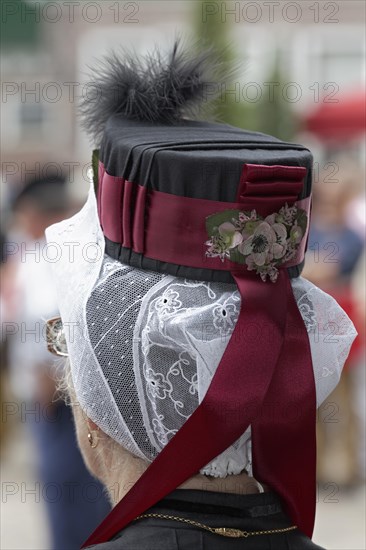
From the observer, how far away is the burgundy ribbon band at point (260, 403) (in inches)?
65.3

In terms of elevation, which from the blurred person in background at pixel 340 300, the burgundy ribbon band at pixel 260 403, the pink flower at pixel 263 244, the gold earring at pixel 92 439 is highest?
the pink flower at pixel 263 244

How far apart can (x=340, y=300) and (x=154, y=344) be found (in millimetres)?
4326

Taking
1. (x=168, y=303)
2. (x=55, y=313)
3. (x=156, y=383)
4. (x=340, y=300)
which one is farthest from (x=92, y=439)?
(x=340, y=300)

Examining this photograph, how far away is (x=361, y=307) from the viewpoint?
6.00 metres

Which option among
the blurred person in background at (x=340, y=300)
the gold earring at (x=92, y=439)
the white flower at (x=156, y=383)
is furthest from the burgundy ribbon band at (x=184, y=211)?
the blurred person in background at (x=340, y=300)

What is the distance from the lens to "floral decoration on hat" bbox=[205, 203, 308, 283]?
1.70 meters

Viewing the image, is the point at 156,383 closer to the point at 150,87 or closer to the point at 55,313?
the point at 150,87

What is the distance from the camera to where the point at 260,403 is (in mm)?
1661

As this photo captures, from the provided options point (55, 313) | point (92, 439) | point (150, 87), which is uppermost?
point (150, 87)

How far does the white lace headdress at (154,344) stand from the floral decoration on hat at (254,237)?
62 mm

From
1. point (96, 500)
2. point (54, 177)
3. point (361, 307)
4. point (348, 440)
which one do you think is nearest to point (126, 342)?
point (96, 500)

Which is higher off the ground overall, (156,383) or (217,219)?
(217,219)

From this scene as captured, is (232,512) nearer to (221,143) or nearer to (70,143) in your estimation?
(221,143)

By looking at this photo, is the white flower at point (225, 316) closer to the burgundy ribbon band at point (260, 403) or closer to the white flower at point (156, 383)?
the burgundy ribbon band at point (260, 403)
